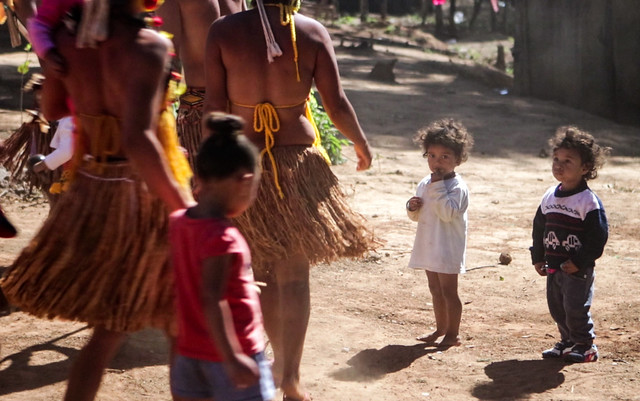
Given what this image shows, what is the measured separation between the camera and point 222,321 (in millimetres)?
2498

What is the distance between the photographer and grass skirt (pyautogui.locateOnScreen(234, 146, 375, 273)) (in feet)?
13.1

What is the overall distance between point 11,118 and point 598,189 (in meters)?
6.32

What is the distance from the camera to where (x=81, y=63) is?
122 inches

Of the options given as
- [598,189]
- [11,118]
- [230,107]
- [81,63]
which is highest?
[81,63]

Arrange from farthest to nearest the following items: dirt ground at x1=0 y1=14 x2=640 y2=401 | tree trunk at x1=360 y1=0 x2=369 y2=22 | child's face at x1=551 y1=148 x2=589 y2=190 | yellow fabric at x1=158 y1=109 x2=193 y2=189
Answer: tree trunk at x1=360 y1=0 x2=369 y2=22 < child's face at x1=551 y1=148 x2=589 y2=190 < dirt ground at x1=0 y1=14 x2=640 y2=401 < yellow fabric at x1=158 y1=109 x2=193 y2=189

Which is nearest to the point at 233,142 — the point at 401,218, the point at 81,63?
the point at 81,63

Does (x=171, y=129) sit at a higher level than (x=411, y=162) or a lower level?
higher

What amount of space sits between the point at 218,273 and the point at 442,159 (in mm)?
2586

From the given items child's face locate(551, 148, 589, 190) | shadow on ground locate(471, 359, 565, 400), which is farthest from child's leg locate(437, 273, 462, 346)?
child's face locate(551, 148, 589, 190)

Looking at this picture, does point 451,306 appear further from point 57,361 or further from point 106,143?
point 106,143

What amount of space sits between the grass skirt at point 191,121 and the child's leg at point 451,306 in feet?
4.88

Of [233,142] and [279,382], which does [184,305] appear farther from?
[279,382]

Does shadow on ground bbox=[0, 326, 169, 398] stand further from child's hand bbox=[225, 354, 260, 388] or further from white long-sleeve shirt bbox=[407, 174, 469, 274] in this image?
child's hand bbox=[225, 354, 260, 388]

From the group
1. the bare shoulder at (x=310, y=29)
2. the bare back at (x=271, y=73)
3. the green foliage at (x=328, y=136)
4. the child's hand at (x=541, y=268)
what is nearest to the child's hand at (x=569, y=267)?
the child's hand at (x=541, y=268)
